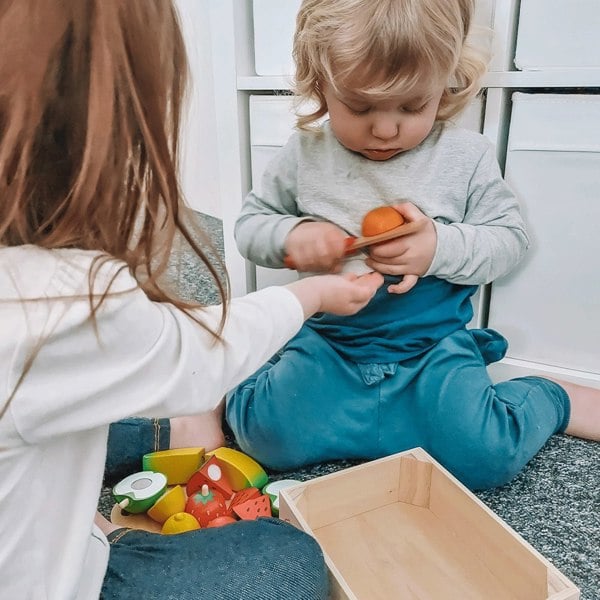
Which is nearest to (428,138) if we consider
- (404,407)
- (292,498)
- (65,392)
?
(404,407)

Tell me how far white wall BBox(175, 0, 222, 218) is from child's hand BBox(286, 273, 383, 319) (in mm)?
253

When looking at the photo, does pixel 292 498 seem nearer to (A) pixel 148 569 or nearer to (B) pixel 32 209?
(A) pixel 148 569

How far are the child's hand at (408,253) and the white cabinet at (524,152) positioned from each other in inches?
6.1

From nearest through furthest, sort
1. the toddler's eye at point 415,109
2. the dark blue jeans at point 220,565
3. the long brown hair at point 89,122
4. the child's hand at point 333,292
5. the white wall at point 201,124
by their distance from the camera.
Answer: the long brown hair at point 89,122
the dark blue jeans at point 220,565
the child's hand at point 333,292
the toddler's eye at point 415,109
the white wall at point 201,124

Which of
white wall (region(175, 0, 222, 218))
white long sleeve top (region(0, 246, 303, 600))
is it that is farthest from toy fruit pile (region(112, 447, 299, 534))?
white wall (region(175, 0, 222, 218))

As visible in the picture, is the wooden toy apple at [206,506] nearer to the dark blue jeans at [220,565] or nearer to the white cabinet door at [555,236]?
the dark blue jeans at [220,565]

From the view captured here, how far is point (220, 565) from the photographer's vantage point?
1.76ft

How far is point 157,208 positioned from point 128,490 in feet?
1.23

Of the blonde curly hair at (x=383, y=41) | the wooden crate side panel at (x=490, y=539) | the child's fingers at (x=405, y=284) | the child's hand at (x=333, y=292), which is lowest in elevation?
the wooden crate side panel at (x=490, y=539)

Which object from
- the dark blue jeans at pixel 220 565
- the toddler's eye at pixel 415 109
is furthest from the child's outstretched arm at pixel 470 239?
the dark blue jeans at pixel 220 565

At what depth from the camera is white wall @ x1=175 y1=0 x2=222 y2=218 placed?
3.05 ft

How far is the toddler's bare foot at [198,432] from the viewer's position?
32.5 inches

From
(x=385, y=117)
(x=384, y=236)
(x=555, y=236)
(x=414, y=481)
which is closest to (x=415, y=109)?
(x=385, y=117)

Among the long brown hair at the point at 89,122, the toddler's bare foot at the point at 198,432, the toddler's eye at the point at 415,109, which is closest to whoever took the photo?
the long brown hair at the point at 89,122
